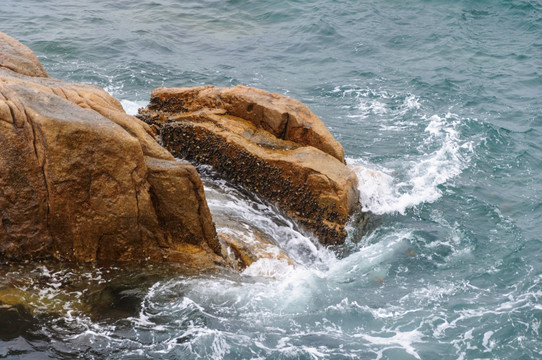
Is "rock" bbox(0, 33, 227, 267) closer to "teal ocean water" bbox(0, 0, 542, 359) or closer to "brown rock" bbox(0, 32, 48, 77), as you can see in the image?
"teal ocean water" bbox(0, 0, 542, 359)

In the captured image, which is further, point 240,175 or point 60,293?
point 240,175

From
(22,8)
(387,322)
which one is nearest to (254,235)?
(387,322)

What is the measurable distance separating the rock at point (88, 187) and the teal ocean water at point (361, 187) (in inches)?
14.3

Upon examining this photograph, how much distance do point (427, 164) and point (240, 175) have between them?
4.90m

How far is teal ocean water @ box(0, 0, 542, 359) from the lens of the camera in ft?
25.3

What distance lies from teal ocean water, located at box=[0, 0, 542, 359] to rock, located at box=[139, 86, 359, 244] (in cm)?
40

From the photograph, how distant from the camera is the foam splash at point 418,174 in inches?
471

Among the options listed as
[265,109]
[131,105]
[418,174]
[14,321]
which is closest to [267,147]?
[265,109]

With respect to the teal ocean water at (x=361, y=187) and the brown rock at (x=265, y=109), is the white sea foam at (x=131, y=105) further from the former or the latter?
the brown rock at (x=265, y=109)

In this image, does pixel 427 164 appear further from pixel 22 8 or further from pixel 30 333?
pixel 22 8

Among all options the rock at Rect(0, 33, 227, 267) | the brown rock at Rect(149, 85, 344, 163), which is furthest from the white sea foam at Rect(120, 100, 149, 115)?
the rock at Rect(0, 33, 227, 267)

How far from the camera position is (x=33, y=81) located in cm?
895

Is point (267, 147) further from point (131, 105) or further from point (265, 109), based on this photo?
point (131, 105)

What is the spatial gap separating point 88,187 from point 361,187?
6.04m
